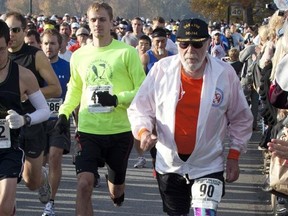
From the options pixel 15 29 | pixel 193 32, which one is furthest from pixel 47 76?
pixel 193 32

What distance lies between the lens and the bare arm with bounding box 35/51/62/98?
7809 mm

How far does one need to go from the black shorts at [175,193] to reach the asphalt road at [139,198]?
8.76 feet

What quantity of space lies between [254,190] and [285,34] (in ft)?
17.1

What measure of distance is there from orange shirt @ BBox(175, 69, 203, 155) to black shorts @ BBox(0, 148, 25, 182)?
4.53 feet

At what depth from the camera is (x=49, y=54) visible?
31.0 feet

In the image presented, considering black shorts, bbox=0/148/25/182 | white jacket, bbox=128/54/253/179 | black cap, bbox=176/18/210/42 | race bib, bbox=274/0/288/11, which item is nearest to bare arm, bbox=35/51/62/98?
black shorts, bbox=0/148/25/182

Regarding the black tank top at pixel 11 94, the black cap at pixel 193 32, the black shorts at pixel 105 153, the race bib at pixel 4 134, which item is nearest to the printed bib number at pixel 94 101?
the black shorts at pixel 105 153

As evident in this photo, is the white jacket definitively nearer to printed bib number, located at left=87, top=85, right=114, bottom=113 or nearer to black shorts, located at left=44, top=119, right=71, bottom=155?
printed bib number, located at left=87, top=85, right=114, bottom=113

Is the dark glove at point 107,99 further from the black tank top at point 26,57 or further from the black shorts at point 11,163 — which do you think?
the black tank top at point 26,57

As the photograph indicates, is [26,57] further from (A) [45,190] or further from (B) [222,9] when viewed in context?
(B) [222,9]

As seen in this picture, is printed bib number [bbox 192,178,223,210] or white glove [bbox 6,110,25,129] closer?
printed bib number [bbox 192,178,223,210]

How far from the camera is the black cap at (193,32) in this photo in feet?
18.6

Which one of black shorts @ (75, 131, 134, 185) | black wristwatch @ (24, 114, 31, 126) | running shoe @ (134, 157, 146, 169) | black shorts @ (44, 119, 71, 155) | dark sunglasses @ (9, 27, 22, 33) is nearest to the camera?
black wristwatch @ (24, 114, 31, 126)

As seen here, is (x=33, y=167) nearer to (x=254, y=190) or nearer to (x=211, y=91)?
(x=211, y=91)
